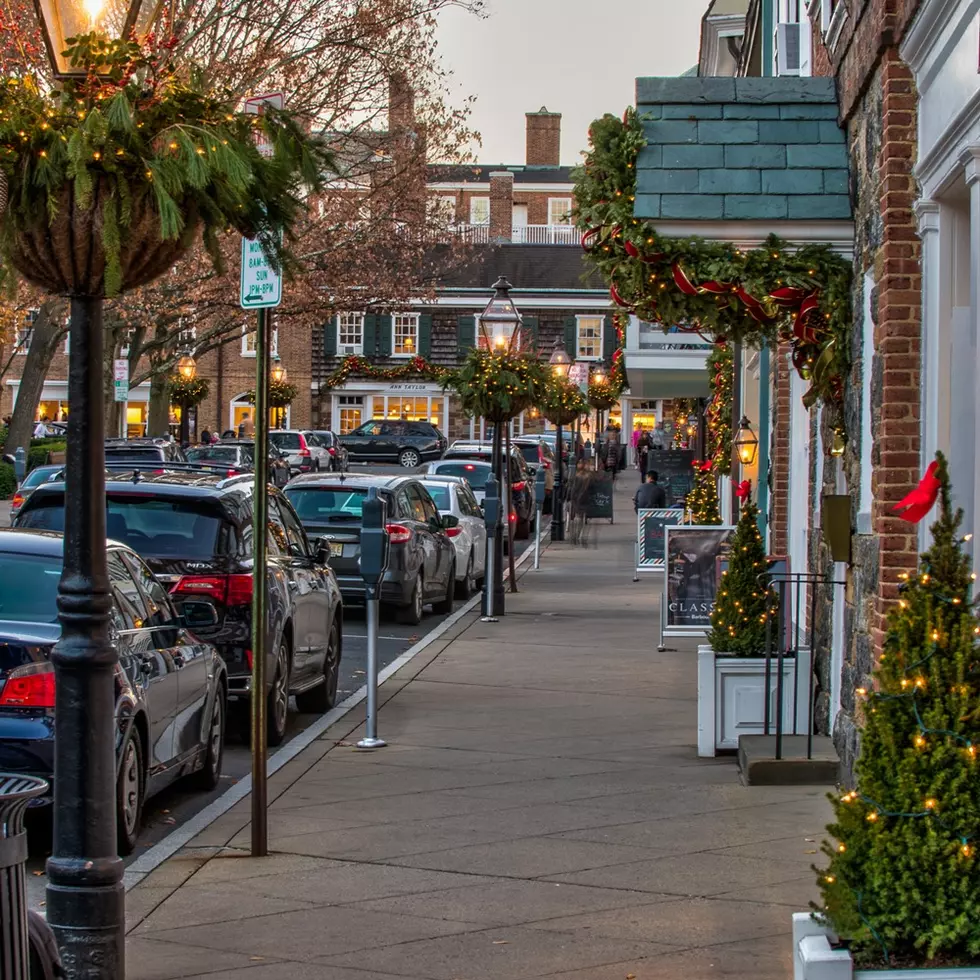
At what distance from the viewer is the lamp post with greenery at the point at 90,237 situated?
216 inches

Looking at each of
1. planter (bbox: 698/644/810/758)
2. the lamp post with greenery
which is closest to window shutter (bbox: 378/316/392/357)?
planter (bbox: 698/644/810/758)

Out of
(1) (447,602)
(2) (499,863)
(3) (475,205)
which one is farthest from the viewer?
(3) (475,205)

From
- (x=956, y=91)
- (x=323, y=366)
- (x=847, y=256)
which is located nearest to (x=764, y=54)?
(x=847, y=256)

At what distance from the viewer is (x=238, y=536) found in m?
11.1

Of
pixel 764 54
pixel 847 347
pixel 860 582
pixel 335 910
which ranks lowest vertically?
pixel 335 910

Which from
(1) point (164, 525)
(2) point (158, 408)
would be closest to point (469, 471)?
(2) point (158, 408)

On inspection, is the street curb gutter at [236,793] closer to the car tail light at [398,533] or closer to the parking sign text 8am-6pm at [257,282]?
the car tail light at [398,533]

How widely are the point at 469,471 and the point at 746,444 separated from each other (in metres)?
16.0

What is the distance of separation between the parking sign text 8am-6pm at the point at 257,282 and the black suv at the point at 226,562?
3216mm

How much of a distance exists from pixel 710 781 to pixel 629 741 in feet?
5.00

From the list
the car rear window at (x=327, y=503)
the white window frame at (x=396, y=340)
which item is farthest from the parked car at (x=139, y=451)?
the white window frame at (x=396, y=340)

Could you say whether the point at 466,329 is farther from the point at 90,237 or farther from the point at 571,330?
the point at 90,237

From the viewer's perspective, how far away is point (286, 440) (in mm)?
48688

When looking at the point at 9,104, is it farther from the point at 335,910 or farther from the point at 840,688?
the point at 840,688
